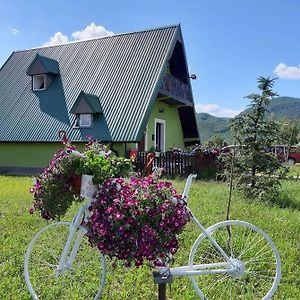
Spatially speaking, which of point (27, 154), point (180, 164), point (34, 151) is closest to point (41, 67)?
point (34, 151)

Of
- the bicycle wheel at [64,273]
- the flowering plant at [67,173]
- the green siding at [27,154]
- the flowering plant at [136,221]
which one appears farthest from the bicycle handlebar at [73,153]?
the green siding at [27,154]

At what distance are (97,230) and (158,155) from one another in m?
12.2

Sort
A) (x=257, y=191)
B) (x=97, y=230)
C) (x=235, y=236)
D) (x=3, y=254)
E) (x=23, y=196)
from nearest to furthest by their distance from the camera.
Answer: (x=97, y=230) → (x=235, y=236) → (x=3, y=254) → (x=257, y=191) → (x=23, y=196)

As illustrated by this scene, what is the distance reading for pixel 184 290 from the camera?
12.5ft

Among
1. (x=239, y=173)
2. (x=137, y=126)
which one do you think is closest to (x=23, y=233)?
(x=239, y=173)

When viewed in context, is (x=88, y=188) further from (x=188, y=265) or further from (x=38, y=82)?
(x=38, y=82)

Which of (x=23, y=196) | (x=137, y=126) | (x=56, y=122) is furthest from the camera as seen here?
(x=56, y=122)

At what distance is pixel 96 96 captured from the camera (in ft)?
54.5

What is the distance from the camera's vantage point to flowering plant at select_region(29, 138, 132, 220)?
3127 mm

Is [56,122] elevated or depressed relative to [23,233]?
elevated

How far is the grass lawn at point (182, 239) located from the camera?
3.79 metres

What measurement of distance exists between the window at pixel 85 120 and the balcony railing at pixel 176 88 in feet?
11.3

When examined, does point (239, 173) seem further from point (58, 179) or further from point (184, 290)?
point (58, 179)

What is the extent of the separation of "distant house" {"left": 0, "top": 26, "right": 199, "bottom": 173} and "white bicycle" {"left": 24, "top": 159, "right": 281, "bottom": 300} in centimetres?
1086
